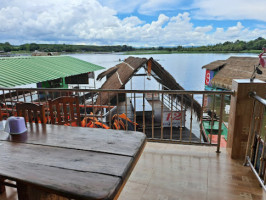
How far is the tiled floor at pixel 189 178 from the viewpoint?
2.04 meters

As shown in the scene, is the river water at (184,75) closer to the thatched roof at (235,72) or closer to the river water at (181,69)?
the river water at (181,69)

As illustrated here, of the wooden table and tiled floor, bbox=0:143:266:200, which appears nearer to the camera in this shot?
the wooden table

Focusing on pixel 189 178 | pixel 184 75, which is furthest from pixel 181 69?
pixel 189 178

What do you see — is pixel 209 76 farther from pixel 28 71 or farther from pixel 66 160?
pixel 66 160

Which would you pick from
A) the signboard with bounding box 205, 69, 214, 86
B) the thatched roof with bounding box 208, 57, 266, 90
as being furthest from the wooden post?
the signboard with bounding box 205, 69, 214, 86

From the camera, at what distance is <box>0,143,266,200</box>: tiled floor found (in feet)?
6.70

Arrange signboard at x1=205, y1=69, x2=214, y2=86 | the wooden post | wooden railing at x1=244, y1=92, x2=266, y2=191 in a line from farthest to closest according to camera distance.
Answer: signboard at x1=205, y1=69, x2=214, y2=86 → the wooden post → wooden railing at x1=244, y1=92, x2=266, y2=191

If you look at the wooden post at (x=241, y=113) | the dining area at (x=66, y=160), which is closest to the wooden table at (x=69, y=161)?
the dining area at (x=66, y=160)

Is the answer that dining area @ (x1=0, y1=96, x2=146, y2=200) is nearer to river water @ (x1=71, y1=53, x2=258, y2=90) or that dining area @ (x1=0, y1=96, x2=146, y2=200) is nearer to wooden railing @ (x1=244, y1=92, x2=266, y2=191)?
wooden railing @ (x1=244, y1=92, x2=266, y2=191)

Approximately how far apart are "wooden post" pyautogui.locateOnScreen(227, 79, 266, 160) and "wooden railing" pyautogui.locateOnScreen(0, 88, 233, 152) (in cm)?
15

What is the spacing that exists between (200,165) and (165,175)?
1.86 ft

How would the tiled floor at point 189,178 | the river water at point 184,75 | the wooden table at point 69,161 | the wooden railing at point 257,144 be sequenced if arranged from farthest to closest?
the river water at point 184,75, the wooden railing at point 257,144, the tiled floor at point 189,178, the wooden table at point 69,161

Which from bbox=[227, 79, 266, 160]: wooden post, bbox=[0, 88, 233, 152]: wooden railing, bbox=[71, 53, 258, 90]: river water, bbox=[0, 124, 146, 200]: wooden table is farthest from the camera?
bbox=[71, 53, 258, 90]: river water

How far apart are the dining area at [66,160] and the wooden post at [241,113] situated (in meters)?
1.74
